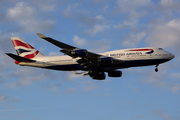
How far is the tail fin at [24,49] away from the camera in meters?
59.9

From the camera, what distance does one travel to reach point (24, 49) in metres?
61.1

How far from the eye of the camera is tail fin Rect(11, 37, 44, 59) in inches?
2357

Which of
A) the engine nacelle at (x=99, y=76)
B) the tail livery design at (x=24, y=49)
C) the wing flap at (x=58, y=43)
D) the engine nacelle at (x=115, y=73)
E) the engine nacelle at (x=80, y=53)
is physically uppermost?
the tail livery design at (x=24, y=49)

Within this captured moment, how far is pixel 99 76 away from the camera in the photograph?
60.0 meters

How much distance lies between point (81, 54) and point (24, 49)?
17.7 meters

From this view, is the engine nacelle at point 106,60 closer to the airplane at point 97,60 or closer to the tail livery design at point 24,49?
the airplane at point 97,60

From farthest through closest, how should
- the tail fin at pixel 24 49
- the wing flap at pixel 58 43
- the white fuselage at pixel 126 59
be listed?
the tail fin at pixel 24 49
the white fuselage at pixel 126 59
the wing flap at pixel 58 43

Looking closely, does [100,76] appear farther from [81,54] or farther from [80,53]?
[80,53]

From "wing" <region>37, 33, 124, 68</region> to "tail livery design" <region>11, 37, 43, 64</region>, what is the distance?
11712mm

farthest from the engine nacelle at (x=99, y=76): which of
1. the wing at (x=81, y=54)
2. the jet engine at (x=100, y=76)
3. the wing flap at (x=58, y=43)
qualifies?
the wing flap at (x=58, y=43)

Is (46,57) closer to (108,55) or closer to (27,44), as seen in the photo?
(27,44)

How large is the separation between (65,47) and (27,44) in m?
16.6

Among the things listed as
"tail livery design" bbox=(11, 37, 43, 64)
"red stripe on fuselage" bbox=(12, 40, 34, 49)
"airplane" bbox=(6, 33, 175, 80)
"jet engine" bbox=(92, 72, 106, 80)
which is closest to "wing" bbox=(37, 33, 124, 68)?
"airplane" bbox=(6, 33, 175, 80)

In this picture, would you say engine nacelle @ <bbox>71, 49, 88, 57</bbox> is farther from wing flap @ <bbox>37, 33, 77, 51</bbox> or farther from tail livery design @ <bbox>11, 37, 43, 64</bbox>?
tail livery design @ <bbox>11, 37, 43, 64</bbox>
